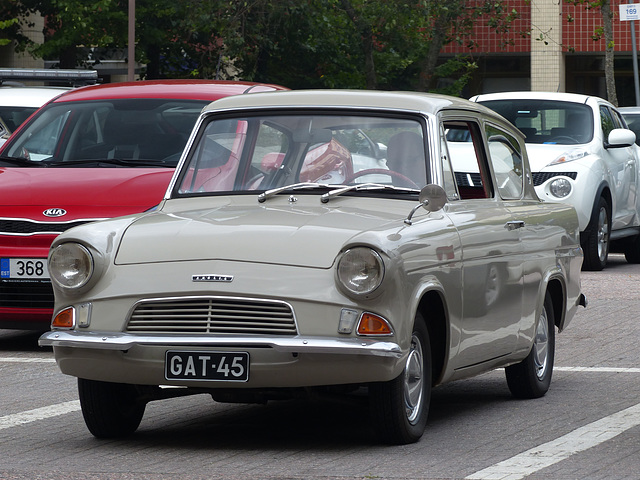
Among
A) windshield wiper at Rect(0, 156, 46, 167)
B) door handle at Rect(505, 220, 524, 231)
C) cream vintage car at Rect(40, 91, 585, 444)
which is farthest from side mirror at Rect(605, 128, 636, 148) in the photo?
door handle at Rect(505, 220, 524, 231)

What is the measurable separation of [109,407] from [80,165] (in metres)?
4.36

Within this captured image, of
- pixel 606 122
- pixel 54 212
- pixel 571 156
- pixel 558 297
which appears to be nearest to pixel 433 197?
pixel 558 297

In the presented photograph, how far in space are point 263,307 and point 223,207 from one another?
110cm

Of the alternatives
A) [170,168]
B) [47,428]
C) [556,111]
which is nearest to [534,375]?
[47,428]

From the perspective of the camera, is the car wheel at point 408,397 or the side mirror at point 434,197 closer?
the car wheel at point 408,397

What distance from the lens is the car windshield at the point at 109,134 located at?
35.7 ft

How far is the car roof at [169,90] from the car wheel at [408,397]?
17.0 feet

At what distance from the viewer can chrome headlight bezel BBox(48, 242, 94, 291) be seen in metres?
6.37

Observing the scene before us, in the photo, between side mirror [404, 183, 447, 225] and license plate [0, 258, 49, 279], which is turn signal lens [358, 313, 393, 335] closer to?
side mirror [404, 183, 447, 225]

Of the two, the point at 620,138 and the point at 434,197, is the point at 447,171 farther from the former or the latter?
the point at 620,138

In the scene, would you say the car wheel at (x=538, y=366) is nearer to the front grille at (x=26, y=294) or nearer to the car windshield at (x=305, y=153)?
the car windshield at (x=305, y=153)

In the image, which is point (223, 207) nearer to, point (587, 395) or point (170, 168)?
point (587, 395)

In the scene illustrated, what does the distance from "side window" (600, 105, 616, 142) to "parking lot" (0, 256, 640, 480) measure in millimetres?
8201

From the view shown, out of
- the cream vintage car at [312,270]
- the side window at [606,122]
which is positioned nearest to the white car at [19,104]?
the side window at [606,122]
